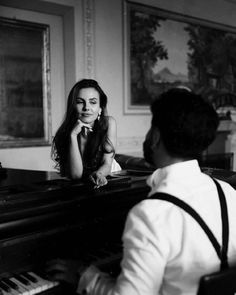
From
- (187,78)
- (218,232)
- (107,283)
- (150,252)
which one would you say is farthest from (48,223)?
(187,78)

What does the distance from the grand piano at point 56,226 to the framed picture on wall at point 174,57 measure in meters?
4.22

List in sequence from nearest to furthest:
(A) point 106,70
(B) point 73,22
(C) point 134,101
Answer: (B) point 73,22 → (A) point 106,70 → (C) point 134,101

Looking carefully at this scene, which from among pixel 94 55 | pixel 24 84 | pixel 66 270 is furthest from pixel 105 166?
pixel 94 55

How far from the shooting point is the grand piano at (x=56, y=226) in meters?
1.50

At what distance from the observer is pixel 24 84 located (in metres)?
5.21

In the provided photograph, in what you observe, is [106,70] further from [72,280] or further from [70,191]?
[72,280]

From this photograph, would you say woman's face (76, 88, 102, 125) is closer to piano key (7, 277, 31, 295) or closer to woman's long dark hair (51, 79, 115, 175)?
woman's long dark hair (51, 79, 115, 175)

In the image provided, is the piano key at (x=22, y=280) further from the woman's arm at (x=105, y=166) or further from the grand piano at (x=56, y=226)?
the woman's arm at (x=105, y=166)

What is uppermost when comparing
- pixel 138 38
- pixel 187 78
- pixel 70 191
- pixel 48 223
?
pixel 138 38

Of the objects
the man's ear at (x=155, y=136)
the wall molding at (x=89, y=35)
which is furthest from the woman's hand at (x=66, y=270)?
the wall molding at (x=89, y=35)

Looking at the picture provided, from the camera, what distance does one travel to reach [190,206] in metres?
1.21

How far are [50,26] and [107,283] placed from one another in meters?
4.74

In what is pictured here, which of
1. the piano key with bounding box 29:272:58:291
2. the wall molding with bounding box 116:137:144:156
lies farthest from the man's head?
the wall molding with bounding box 116:137:144:156

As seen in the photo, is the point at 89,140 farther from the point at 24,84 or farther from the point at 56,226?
the point at 24,84
